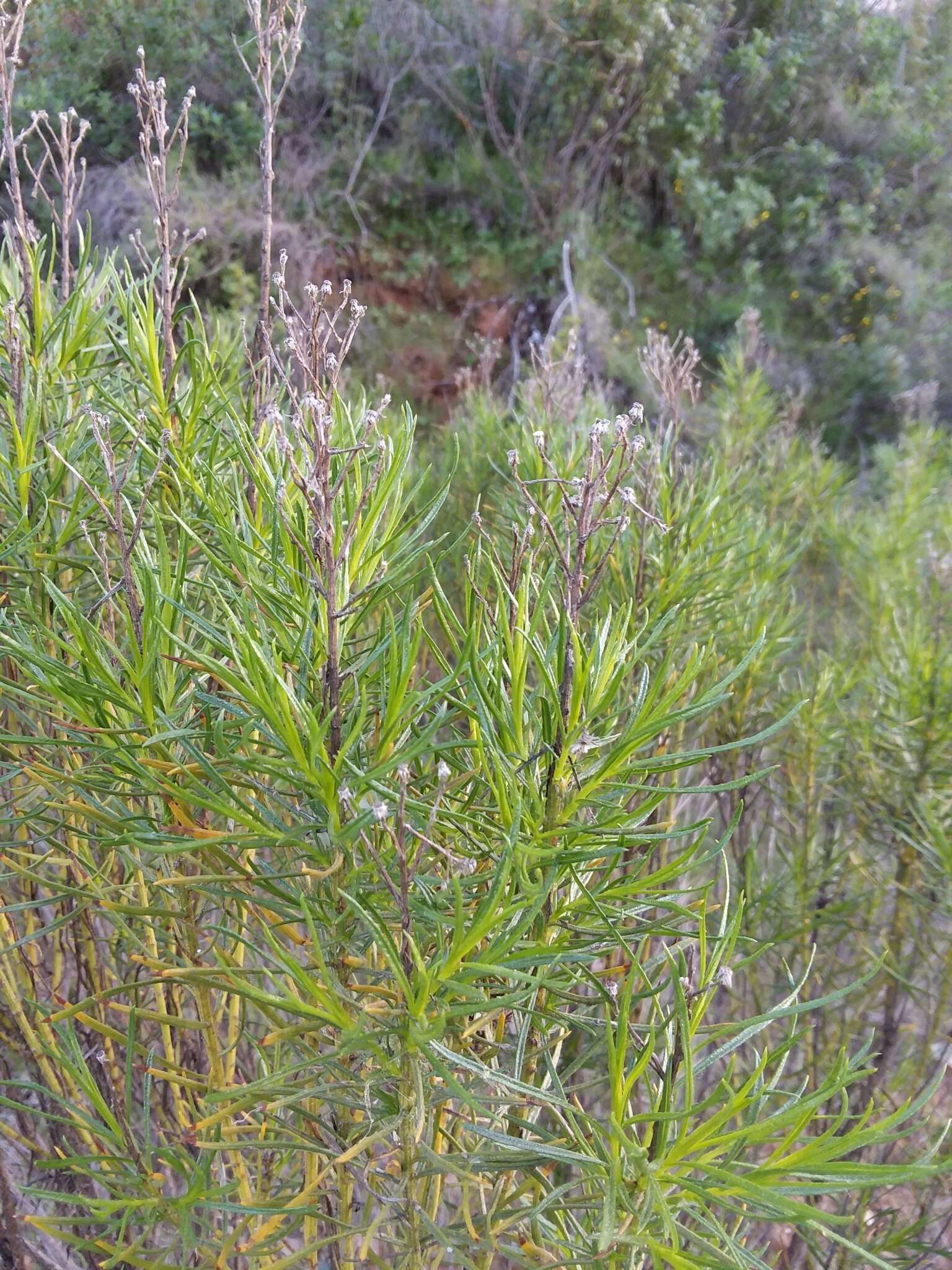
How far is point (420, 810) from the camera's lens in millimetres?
601

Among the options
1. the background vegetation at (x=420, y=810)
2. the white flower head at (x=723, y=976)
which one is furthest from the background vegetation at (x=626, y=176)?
the white flower head at (x=723, y=976)

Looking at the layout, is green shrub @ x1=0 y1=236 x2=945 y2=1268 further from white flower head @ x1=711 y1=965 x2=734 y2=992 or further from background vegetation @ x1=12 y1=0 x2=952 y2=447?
background vegetation @ x1=12 y1=0 x2=952 y2=447

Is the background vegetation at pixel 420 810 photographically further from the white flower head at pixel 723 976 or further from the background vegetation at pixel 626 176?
the background vegetation at pixel 626 176

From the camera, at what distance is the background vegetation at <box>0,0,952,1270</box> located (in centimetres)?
55

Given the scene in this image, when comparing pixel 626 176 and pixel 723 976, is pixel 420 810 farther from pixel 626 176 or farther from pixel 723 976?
pixel 626 176

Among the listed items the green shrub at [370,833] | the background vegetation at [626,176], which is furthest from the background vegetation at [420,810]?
the background vegetation at [626,176]

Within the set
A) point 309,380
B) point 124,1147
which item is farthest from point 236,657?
point 124,1147

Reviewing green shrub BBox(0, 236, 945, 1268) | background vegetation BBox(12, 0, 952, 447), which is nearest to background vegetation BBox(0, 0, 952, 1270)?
green shrub BBox(0, 236, 945, 1268)

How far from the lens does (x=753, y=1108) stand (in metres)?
0.56

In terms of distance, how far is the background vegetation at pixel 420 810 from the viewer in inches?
21.7

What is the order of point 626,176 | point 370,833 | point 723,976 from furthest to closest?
1. point 626,176
2. point 370,833
3. point 723,976

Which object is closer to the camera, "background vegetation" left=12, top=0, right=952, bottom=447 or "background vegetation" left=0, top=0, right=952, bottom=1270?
"background vegetation" left=0, top=0, right=952, bottom=1270

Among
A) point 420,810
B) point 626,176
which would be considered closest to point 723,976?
point 420,810

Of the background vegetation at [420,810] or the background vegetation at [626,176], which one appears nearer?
the background vegetation at [420,810]
